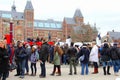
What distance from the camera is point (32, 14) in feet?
550

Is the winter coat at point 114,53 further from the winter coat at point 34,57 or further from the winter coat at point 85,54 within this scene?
the winter coat at point 34,57

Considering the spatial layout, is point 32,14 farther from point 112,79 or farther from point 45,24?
point 112,79

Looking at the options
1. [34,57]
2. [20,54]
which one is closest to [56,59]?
[34,57]

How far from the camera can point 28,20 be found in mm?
165125

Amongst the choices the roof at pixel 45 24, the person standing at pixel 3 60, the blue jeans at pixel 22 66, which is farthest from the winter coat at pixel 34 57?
the roof at pixel 45 24

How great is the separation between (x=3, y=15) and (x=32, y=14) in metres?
18.2

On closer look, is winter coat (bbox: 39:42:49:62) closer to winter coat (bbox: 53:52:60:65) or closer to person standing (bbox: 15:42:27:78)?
person standing (bbox: 15:42:27:78)

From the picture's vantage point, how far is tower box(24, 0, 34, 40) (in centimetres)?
16262

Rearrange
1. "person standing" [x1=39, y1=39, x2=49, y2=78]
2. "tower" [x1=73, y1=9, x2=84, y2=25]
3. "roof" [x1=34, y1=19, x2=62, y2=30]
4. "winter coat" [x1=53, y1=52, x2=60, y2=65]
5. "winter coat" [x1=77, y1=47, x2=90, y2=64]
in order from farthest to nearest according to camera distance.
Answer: "tower" [x1=73, y1=9, x2=84, y2=25]
"roof" [x1=34, y1=19, x2=62, y2=30]
"winter coat" [x1=77, y1=47, x2=90, y2=64]
"winter coat" [x1=53, y1=52, x2=60, y2=65]
"person standing" [x1=39, y1=39, x2=49, y2=78]

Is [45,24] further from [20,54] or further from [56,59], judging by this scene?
[20,54]

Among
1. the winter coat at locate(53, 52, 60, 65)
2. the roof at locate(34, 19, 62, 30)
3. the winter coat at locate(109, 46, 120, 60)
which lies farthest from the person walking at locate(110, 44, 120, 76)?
the roof at locate(34, 19, 62, 30)

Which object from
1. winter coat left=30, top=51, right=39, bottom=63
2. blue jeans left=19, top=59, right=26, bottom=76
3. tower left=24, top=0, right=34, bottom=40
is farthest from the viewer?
tower left=24, top=0, right=34, bottom=40

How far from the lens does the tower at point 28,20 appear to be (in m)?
163

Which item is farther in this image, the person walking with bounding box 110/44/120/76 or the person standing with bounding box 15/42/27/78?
the person walking with bounding box 110/44/120/76
